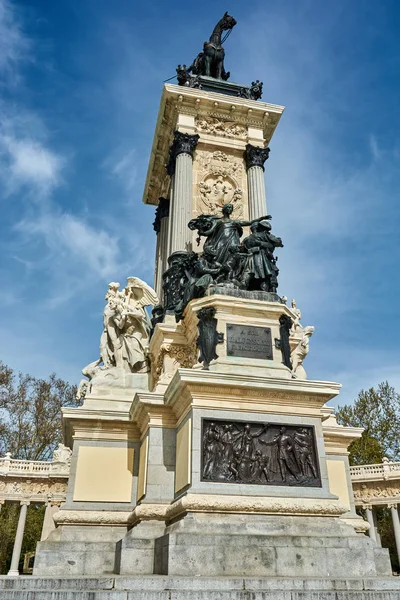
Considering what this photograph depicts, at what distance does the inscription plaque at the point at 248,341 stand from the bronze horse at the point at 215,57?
1376cm

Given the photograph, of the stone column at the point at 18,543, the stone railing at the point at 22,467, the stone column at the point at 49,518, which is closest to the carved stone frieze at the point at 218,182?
the stone column at the point at 49,518

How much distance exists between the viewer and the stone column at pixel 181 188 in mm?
15499

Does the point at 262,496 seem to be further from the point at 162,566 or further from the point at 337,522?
the point at 162,566

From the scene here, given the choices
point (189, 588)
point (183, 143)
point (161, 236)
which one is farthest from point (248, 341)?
point (161, 236)

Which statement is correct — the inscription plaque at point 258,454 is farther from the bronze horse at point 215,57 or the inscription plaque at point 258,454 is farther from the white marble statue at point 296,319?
the bronze horse at point 215,57

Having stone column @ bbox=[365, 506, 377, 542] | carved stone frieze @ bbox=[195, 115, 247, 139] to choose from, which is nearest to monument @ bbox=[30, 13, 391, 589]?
carved stone frieze @ bbox=[195, 115, 247, 139]

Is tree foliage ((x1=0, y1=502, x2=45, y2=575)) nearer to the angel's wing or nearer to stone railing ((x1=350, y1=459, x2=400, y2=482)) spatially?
stone railing ((x1=350, y1=459, x2=400, y2=482))

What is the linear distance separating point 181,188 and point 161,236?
375 cm

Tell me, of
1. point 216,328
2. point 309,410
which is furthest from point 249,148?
point 309,410

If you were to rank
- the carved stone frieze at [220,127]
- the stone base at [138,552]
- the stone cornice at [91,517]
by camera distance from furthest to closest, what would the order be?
1. the carved stone frieze at [220,127]
2. the stone cornice at [91,517]
3. the stone base at [138,552]

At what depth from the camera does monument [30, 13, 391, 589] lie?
331 inches

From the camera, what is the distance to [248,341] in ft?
37.0

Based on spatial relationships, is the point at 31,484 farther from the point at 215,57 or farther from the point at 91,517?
the point at 215,57

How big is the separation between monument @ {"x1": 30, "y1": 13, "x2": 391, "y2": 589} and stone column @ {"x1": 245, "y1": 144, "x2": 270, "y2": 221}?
4.0 inches
